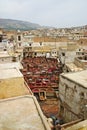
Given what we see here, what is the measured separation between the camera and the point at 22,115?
11055mm

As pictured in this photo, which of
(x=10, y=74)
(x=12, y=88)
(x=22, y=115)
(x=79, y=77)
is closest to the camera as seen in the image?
(x=22, y=115)

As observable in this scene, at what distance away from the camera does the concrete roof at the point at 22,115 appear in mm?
9820

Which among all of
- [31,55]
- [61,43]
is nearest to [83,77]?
[31,55]

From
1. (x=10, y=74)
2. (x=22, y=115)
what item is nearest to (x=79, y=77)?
(x=10, y=74)

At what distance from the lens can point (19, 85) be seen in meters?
18.2

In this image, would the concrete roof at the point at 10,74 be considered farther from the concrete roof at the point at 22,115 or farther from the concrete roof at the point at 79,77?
the concrete roof at the point at 22,115

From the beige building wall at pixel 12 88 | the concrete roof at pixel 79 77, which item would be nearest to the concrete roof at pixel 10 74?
the beige building wall at pixel 12 88

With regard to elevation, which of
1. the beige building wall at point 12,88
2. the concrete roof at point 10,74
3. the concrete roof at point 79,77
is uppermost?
the concrete roof at point 79,77

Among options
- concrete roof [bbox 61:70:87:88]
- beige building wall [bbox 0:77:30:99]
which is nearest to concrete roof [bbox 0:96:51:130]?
beige building wall [bbox 0:77:30:99]

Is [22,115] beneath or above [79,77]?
beneath

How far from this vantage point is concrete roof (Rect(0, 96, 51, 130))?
9.82m

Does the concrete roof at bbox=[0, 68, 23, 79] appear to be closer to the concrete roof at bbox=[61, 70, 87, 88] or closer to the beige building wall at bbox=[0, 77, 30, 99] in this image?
the beige building wall at bbox=[0, 77, 30, 99]

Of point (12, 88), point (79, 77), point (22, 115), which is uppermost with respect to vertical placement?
point (79, 77)

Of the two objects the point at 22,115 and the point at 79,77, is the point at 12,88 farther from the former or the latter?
the point at 22,115
